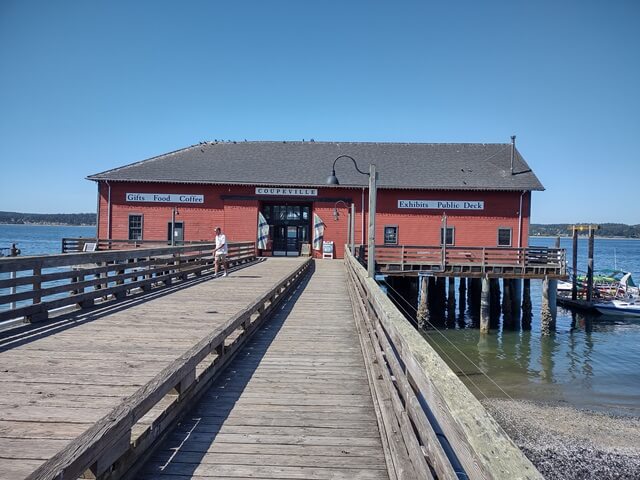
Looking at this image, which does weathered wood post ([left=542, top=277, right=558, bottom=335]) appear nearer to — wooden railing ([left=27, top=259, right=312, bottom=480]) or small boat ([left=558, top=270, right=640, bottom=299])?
small boat ([left=558, top=270, right=640, bottom=299])

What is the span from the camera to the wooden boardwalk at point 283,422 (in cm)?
328

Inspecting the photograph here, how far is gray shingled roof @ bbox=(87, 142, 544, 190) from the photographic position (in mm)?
27094

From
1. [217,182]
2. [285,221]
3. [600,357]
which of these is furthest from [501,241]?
[217,182]

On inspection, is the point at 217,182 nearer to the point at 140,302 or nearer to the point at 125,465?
the point at 140,302

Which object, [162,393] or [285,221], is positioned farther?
[285,221]

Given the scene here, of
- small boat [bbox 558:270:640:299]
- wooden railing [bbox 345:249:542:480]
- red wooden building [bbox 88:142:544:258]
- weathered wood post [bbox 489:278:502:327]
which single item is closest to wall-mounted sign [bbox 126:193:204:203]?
red wooden building [bbox 88:142:544:258]

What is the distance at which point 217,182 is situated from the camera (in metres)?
27.0

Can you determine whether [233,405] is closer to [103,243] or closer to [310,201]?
[103,243]

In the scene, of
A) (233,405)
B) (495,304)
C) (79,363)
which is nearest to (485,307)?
(495,304)

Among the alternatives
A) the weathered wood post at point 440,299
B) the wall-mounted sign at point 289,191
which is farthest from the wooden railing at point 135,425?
the wall-mounted sign at point 289,191

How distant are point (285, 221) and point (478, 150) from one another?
44.8 ft

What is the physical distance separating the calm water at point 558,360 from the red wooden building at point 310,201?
6.04 meters

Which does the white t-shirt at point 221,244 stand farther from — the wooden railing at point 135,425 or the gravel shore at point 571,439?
the wooden railing at point 135,425

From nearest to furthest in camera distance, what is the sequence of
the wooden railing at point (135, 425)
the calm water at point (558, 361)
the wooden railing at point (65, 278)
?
the wooden railing at point (135, 425)
the wooden railing at point (65, 278)
the calm water at point (558, 361)
